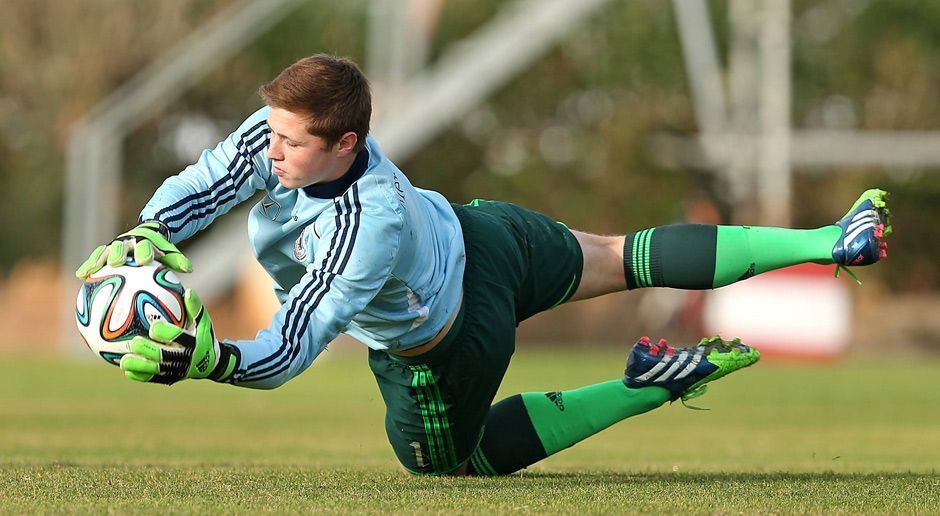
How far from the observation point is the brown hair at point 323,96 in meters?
4.98

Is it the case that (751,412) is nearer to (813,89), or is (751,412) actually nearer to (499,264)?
(499,264)

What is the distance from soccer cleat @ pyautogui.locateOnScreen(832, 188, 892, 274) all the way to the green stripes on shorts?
172cm

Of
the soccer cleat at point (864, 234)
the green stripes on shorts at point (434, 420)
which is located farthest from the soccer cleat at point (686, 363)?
the green stripes on shorts at point (434, 420)

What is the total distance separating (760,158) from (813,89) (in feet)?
22.5

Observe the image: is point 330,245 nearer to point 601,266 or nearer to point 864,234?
point 601,266

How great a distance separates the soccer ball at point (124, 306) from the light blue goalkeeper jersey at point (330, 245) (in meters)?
0.28

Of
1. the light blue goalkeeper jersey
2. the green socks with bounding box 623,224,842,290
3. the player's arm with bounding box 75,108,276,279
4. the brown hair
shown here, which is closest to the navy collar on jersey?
the light blue goalkeeper jersey

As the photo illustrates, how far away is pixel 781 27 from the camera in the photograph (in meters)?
25.0

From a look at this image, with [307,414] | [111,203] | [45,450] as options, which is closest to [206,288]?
[111,203]

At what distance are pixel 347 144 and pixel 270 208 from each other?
63 cm

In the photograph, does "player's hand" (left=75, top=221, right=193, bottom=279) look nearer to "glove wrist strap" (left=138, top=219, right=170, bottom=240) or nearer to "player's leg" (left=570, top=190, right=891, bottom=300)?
"glove wrist strap" (left=138, top=219, right=170, bottom=240)

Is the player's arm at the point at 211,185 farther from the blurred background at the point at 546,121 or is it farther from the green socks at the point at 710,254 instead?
the blurred background at the point at 546,121

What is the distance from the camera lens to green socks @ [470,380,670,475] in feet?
21.1

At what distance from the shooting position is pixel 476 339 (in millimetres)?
5828
